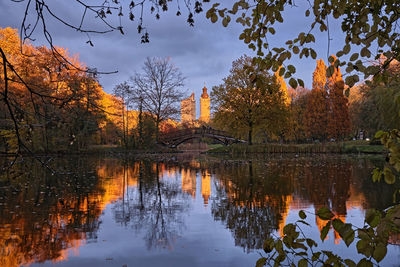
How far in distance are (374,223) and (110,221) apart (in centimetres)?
595

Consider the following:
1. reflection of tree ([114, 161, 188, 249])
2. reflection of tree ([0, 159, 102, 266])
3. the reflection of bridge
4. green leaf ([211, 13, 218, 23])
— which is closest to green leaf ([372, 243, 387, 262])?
green leaf ([211, 13, 218, 23])

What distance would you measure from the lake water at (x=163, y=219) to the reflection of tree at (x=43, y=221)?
2 centimetres

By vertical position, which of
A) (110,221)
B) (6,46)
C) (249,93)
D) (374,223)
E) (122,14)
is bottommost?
(110,221)

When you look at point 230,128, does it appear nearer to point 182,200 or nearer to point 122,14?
point 182,200

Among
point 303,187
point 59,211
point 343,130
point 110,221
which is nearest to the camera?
point 110,221

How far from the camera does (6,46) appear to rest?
1316 inches

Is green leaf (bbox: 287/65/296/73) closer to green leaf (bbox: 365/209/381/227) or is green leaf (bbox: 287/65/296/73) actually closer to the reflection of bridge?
green leaf (bbox: 365/209/381/227)

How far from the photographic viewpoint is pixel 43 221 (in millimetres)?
6648

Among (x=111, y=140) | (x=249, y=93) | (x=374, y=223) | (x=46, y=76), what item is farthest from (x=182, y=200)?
(x=111, y=140)

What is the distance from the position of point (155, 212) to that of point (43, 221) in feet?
7.86

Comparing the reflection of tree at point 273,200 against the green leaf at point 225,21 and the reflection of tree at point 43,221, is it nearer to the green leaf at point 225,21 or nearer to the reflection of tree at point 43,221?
the reflection of tree at point 43,221

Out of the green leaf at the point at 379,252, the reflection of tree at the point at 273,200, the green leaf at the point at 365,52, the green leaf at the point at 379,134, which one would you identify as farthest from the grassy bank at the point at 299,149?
the green leaf at the point at 379,252

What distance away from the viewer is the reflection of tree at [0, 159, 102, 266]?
485 centimetres

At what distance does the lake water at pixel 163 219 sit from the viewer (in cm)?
477
